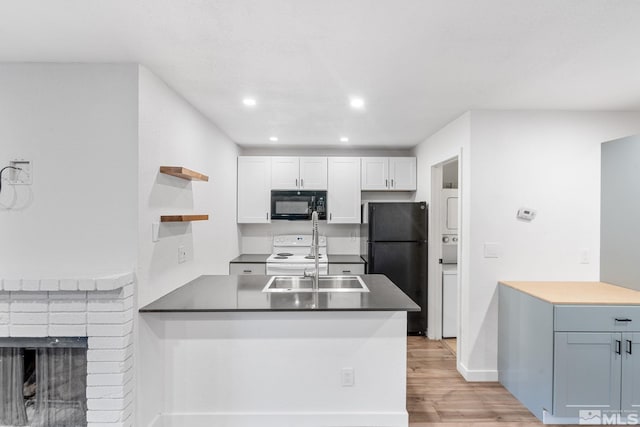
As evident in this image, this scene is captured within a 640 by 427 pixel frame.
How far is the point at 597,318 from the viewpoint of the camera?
221cm

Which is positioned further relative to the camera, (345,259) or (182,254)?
(345,259)

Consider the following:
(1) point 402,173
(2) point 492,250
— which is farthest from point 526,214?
(1) point 402,173

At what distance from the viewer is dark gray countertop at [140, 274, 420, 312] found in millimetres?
2053

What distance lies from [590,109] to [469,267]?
1.70 m

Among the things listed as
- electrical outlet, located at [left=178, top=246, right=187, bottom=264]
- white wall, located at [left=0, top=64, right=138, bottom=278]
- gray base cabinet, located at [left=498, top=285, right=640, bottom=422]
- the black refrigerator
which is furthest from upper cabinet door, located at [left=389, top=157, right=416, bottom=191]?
white wall, located at [left=0, top=64, right=138, bottom=278]

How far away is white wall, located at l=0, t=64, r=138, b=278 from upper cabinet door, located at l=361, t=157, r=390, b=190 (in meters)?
2.96

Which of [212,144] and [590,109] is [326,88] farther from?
[590,109]

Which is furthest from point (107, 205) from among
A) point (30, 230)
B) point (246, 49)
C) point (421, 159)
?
point (421, 159)

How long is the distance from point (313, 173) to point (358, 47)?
2.60 m

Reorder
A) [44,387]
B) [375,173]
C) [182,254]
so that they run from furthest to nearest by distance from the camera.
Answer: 1. [375,173]
2. [182,254]
3. [44,387]

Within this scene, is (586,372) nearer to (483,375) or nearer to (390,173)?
(483,375)

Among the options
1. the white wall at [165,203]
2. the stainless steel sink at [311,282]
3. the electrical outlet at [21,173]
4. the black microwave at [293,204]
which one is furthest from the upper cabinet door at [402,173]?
the electrical outlet at [21,173]

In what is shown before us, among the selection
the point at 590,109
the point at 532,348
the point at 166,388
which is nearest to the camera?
the point at 166,388

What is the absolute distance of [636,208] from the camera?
8.33 feet
